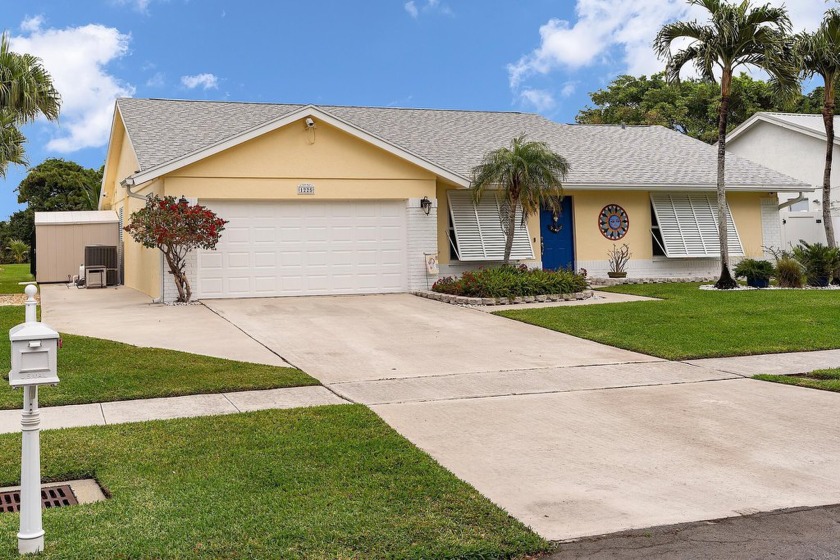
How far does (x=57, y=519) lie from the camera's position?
4332 mm

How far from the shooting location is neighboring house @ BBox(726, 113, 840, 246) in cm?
2456

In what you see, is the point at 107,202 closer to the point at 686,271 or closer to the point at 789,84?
the point at 686,271

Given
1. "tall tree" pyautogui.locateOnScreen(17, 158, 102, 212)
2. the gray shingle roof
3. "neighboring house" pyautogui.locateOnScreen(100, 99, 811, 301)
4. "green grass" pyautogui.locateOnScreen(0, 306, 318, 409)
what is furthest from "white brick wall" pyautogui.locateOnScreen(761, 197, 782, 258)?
"tall tree" pyautogui.locateOnScreen(17, 158, 102, 212)

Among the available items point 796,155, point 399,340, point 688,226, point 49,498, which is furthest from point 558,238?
point 49,498

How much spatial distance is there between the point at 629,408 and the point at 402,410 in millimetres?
2096

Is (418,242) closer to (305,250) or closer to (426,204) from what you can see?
(426,204)

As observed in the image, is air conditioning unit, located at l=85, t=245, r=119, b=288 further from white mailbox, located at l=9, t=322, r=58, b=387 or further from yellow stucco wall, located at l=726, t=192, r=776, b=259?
white mailbox, located at l=9, t=322, r=58, b=387

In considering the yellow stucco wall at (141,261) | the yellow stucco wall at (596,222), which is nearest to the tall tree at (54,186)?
the yellow stucco wall at (141,261)

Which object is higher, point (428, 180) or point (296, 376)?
point (428, 180)

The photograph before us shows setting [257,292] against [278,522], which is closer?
[278,522]

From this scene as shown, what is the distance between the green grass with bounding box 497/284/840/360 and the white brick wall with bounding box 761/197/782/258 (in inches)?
249

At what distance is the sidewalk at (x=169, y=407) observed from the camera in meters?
6.80

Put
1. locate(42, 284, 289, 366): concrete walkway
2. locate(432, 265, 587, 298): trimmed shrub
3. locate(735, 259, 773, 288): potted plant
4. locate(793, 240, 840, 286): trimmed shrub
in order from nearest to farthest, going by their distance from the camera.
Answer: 1. locate(42, 284, 289, 366): concrete walkway
2. locate(432, 265, 587, 298): trimmed shrub
3. locate(793, 240, 840, 286): trimmed shrub
4. locate(735, 259, 773, 288): potted plant

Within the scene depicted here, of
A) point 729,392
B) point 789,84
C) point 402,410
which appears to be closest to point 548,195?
point 789,84
